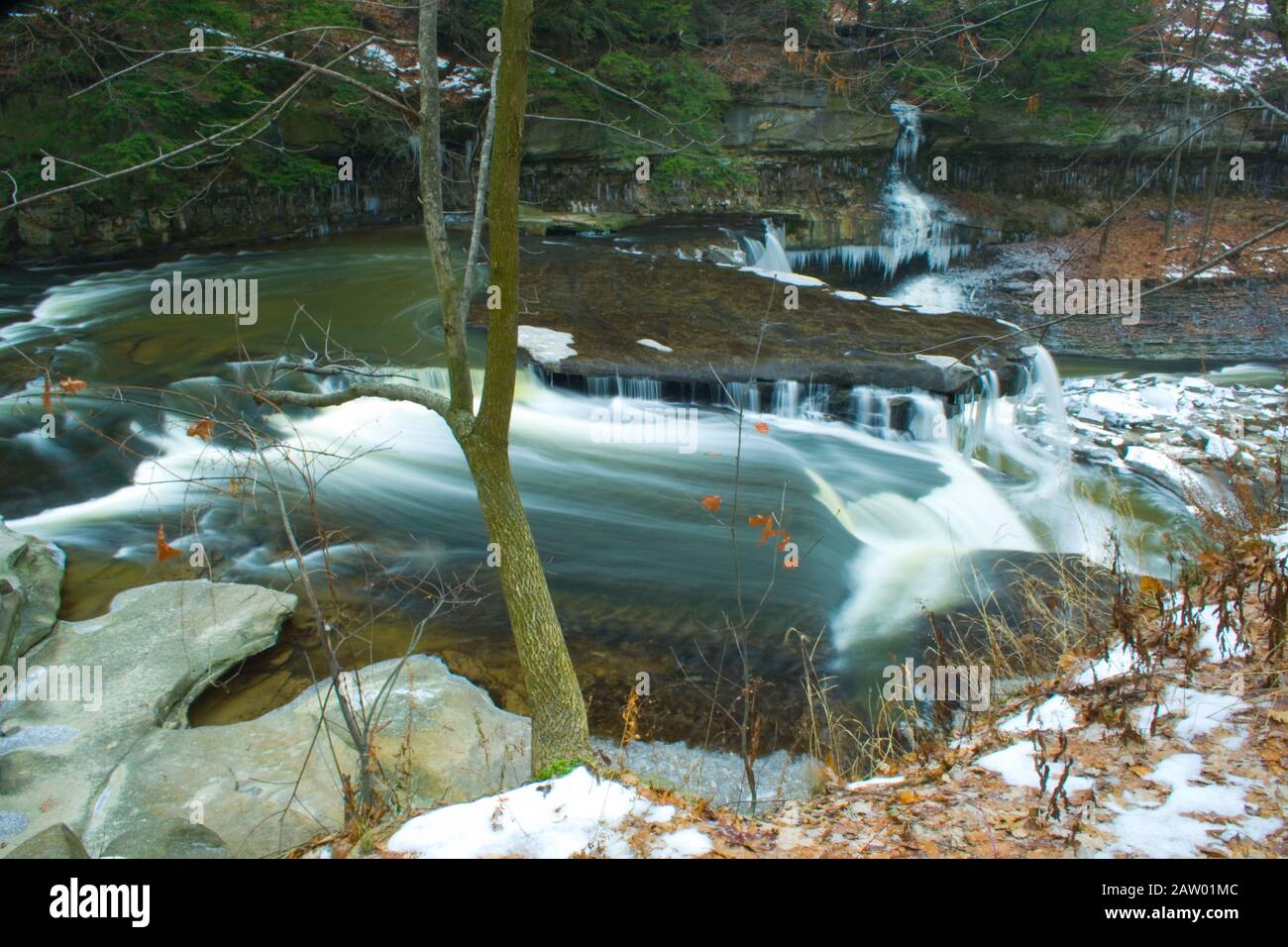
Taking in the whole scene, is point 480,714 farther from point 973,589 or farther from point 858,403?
point 858,403

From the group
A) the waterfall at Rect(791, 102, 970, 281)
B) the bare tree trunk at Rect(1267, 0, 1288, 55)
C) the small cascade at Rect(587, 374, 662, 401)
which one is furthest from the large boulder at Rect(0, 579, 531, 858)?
the waterfall at Rect(791, 102, 970, 281)

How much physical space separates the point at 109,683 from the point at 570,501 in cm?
400

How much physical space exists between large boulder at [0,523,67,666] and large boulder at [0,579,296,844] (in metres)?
0.10

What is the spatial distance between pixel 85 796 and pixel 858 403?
7.80m

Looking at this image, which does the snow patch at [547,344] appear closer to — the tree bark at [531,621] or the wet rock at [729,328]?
the wet rock at [729,328]

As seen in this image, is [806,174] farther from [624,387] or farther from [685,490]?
[685,490]

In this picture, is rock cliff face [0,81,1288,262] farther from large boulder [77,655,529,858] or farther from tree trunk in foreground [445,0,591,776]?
tree trunk in foreground [445,0,591,776]

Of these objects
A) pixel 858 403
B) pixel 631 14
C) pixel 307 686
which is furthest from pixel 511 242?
pixel 631 14

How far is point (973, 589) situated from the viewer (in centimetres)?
703

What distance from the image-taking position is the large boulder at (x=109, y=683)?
4449 millimetres

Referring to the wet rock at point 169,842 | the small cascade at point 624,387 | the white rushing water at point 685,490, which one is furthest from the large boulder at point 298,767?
the small cascade at point 624,387

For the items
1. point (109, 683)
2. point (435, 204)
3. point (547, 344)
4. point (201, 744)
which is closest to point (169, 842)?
point (201, 744)

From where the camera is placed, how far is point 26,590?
5.91 meters

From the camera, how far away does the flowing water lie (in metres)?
6.03
